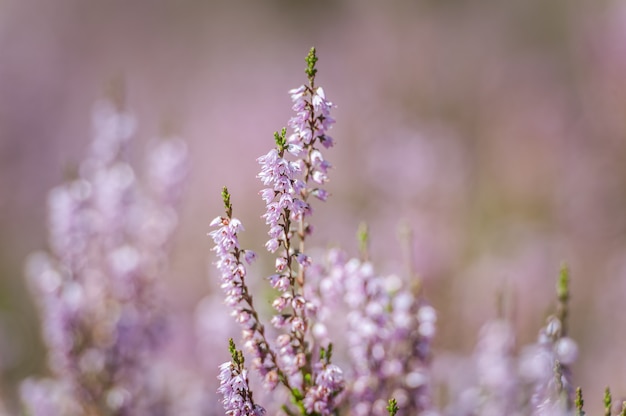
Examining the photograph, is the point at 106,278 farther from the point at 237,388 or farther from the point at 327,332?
the point at 237,388

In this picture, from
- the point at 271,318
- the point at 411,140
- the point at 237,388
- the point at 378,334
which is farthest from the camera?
the point at 411,140

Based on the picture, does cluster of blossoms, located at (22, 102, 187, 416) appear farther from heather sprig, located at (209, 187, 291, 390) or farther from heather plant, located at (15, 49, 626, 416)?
heather sprig, located at (209, 187, 291, 390)

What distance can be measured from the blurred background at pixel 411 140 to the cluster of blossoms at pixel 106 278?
410 millimetres

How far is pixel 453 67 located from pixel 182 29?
456 inches

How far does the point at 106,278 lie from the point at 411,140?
6.92 metres

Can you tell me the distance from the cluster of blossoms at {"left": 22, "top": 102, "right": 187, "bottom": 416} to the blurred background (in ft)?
1.35

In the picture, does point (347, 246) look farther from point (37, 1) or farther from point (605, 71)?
point (37, 1)

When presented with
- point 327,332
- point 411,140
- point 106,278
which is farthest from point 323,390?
point 411,140

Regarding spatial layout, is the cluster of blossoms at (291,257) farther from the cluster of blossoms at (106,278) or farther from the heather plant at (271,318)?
the cluster of blossoms at (106,278)

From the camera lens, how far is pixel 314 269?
Result: 12.4 feet

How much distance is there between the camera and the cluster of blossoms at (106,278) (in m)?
4.93

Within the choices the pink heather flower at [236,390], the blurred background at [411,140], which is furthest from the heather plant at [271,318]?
the blurred background at [411,140]

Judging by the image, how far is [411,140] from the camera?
1154 centimetres

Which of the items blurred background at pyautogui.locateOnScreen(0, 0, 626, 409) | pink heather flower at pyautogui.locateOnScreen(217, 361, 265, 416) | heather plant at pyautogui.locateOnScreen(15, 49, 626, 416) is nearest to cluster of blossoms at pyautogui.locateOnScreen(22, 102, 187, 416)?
heather plant at pyautogui.locateOnScreen(15, 49, 626, 416)
